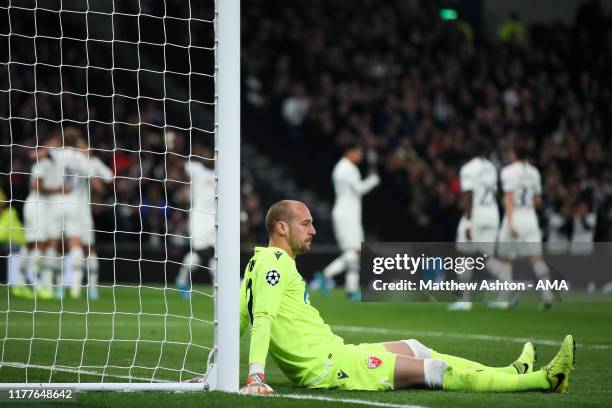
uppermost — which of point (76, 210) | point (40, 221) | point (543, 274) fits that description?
point (76, 210)

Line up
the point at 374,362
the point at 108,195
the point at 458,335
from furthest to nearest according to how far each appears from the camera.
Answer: the point at 108,195
the point at 458,335
the point at 374,362

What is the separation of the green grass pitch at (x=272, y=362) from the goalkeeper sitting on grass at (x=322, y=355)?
8cm

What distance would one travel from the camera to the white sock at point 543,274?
53.2ft

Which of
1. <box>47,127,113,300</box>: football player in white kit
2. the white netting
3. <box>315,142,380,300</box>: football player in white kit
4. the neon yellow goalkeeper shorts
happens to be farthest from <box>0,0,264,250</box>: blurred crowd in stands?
the neon yellow goalkeeper shorts

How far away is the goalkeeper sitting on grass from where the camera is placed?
22.8 ft

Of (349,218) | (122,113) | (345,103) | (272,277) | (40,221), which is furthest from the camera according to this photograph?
(345,103)

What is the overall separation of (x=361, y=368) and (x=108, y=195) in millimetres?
16784

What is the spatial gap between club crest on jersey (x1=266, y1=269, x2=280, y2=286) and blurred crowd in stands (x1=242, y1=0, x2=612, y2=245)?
16.2 m

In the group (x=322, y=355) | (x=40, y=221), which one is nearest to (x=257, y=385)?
(x=322, y=355)

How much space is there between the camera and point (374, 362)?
698 centimetres

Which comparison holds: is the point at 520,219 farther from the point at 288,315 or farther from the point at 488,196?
the point at 288,315

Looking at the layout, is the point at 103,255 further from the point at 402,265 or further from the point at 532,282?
the point at 532,282

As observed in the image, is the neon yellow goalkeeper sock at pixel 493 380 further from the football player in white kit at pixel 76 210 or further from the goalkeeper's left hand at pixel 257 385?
the football player in white kit at pixel 76 210

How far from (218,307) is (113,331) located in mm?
4784
